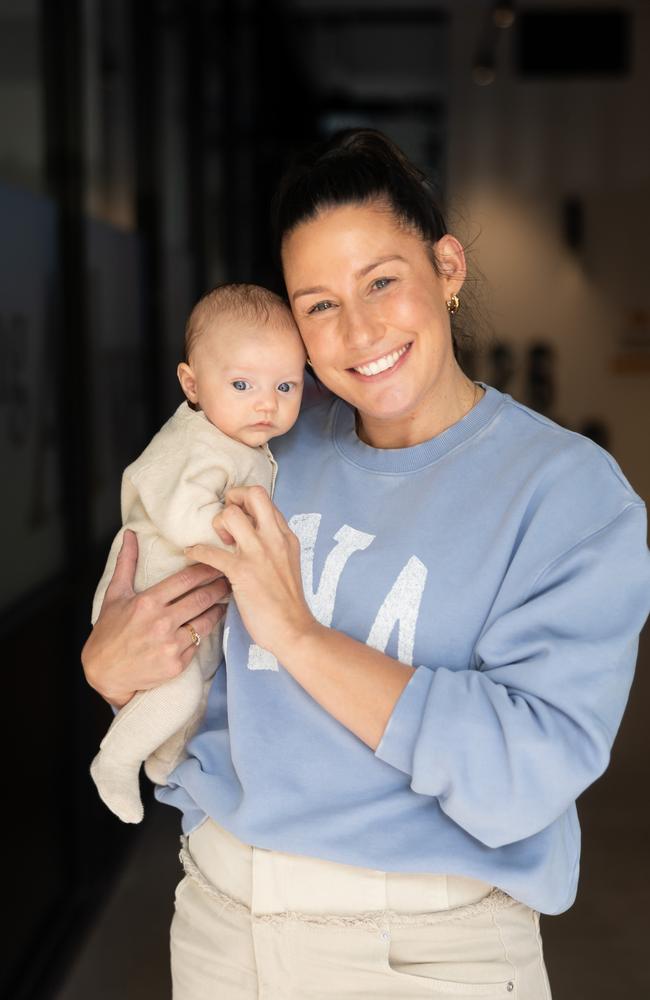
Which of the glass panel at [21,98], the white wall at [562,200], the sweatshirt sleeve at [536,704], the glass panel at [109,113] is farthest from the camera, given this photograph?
the white wall at [562,200]

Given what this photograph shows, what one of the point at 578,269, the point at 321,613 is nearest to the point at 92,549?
the point at 321,613

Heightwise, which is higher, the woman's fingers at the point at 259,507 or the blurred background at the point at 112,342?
the woman's fingers at the point at 259,507

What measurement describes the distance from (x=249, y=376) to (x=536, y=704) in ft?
1.91

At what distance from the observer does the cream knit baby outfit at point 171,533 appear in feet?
4.83

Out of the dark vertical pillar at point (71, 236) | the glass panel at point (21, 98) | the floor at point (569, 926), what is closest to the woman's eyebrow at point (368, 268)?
the glass panel at point (21, 98)

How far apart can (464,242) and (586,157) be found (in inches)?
275

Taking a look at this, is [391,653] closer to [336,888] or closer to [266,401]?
[336,888]

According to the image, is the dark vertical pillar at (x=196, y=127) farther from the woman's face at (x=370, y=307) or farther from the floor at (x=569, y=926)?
the woman's face at (x=370, y=307)

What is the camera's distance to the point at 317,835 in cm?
134

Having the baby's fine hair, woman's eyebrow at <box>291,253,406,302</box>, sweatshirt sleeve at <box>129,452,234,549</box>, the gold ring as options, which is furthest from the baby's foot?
woman's eyebrow at <box>291,253,406,302</box>

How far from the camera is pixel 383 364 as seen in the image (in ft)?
4.72

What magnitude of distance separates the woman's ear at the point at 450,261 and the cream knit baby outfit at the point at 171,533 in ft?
1.12

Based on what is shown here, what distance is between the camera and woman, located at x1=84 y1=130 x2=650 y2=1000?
49.4 inches

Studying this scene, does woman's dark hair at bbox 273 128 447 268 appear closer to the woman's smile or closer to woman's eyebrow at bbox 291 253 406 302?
woman's eyebrow at bbox 291 253 406 302
